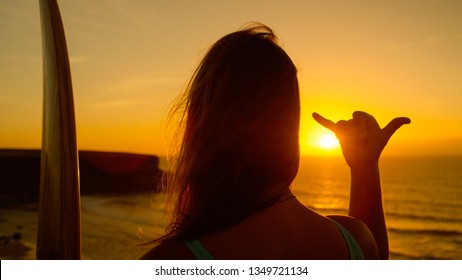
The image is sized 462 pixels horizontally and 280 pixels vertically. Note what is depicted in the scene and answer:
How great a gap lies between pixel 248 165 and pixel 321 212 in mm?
19738

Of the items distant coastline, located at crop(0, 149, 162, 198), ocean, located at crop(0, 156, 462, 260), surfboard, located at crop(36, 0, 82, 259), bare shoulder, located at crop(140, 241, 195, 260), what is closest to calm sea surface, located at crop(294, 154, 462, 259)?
ocean, located at crop(0, 156, 462, 260)

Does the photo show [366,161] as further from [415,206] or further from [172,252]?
[415,206]

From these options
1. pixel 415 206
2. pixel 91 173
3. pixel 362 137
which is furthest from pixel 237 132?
pixel 91 173

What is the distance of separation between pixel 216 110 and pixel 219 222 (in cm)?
20

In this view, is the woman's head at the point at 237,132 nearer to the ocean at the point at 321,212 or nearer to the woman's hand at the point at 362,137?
the woman's hand at the point at 362,137

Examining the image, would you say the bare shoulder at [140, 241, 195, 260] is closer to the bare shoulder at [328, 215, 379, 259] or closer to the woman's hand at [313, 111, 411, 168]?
the bare shoulder at [328, 215, 379, 259]

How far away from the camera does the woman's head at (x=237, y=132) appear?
770 millimetres

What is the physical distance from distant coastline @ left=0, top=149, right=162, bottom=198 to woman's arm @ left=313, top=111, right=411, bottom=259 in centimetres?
1676

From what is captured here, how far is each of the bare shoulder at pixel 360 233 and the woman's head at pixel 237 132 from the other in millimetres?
136

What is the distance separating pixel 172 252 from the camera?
0.67 metres

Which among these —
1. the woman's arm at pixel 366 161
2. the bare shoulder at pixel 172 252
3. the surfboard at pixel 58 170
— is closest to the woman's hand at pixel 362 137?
the woman's arm at pixel 366 161
